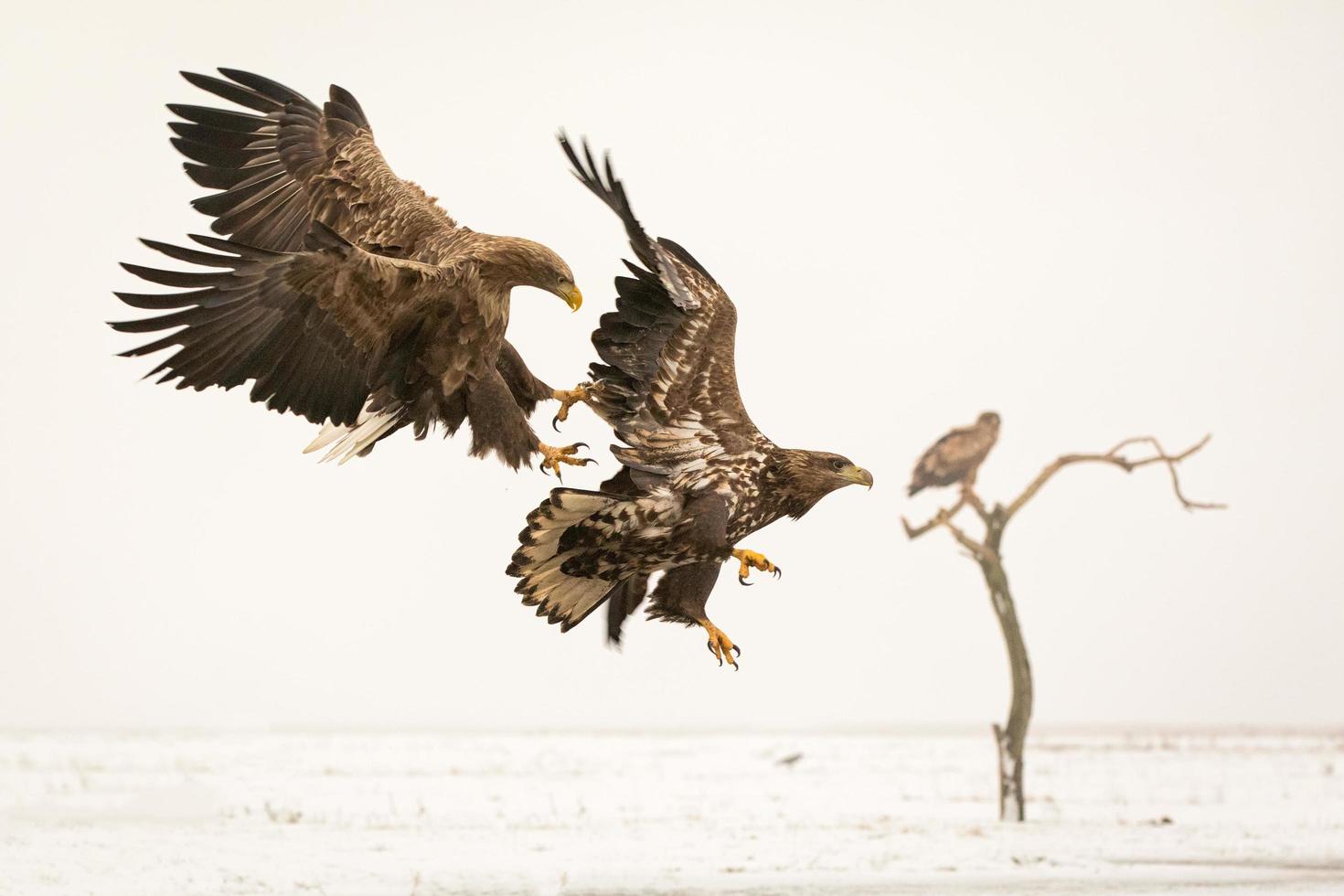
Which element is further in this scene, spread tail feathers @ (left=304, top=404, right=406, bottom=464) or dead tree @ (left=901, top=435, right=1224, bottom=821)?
dead tree @ (left=901, top=435, right=1224, bottom=821)

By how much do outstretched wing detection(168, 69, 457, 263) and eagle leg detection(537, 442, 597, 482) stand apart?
3.51 ft

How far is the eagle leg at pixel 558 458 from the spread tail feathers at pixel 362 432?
535mm

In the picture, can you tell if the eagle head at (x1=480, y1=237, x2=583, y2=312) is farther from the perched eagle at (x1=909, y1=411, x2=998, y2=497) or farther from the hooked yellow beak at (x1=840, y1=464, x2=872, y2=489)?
the perched eagle at (x1=909, y1=411, x2=998, y2=497)

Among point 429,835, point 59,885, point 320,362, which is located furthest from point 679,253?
point 429,835

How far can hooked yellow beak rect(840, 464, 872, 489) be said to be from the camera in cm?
500

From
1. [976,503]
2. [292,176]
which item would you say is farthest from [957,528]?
[292,176]

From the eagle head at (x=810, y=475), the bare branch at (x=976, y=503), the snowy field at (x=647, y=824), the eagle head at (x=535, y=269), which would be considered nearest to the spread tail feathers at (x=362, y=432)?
the eagle head at (x=535, y=269)

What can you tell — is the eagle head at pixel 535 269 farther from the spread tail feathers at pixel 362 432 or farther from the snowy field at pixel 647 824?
the snowy field at pixel 647 824

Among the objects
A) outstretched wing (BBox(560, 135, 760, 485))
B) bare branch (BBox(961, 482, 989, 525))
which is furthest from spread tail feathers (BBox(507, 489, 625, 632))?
bare branch (BBox(961, 482, 989, 525))

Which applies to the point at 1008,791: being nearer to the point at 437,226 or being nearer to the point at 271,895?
the point at 271,895

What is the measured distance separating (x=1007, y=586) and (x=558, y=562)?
11932mm

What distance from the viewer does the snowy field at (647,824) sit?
1223cm

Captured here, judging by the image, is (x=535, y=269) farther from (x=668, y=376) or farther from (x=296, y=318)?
(x=296, y=318)

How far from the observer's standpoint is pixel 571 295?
4770 mm
